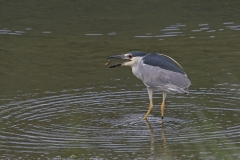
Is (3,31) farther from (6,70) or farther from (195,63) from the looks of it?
(195,63)

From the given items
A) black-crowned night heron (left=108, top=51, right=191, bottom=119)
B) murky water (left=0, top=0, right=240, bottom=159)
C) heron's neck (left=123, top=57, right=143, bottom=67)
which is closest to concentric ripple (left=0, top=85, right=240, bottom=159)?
murky water (left=0, top=0, right=240, bottom=159)

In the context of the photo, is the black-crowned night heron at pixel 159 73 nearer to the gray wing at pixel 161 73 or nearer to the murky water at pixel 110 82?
the gray wing at pixel 161 73

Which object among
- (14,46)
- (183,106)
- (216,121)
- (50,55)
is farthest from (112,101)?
(14,46)

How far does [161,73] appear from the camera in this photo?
9.28 meters

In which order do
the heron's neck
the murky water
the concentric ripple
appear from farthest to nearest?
the heron's neck → the murky water → the concentric ripple

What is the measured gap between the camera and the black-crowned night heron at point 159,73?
901 cm

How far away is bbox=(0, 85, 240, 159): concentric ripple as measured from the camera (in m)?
7.86

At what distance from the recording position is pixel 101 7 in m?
17.9

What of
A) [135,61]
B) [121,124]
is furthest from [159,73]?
[121,124]

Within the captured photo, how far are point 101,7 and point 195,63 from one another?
18.9 ft

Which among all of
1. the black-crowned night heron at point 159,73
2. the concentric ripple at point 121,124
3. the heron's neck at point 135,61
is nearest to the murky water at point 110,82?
the concentric ripple at point 121,124

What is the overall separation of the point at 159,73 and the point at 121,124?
2.91 ft

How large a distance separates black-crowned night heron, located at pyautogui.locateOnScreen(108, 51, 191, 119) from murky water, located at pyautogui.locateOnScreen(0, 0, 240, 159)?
47cm

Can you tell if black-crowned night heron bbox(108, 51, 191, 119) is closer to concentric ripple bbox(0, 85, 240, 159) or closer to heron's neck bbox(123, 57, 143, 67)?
heron's neck bbox(123, 57, 143, 67)
